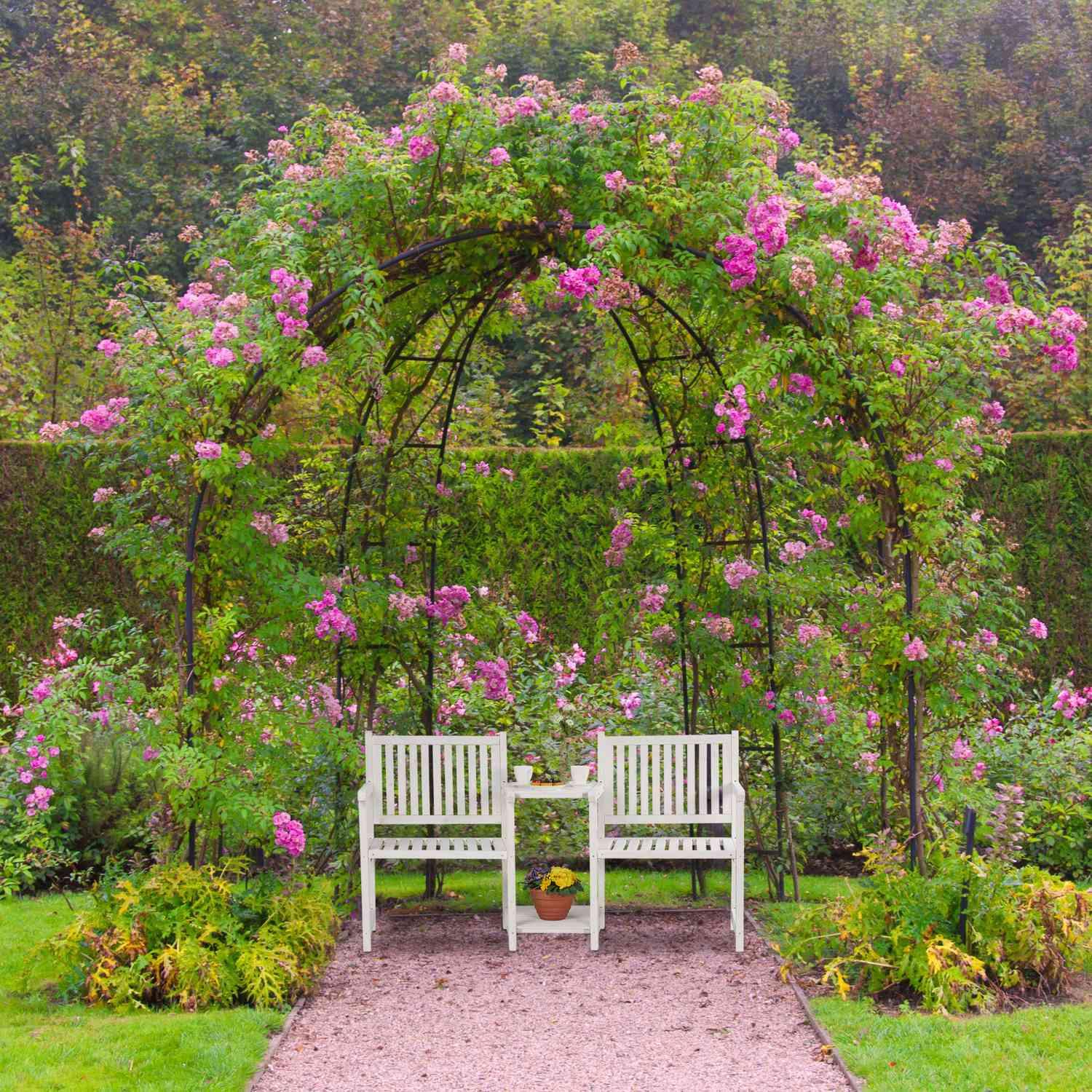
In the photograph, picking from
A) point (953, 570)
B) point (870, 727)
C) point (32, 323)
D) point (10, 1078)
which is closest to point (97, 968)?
point (10, 1078)

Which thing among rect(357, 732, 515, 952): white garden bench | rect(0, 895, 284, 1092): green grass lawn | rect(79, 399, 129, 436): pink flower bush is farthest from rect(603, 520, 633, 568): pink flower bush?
rect(0, 895, 284, 1092): green grass lawn

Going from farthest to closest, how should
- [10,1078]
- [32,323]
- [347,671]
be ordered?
1. [32,323]
2. [347,671]
3. [10,1078]

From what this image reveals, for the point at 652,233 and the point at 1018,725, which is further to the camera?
the point at 1018,725

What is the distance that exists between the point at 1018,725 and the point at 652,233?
125 inches

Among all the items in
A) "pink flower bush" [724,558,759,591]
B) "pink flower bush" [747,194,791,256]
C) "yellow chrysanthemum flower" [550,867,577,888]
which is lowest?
"yellow chrysanthemum flower" [550,867,577,888]

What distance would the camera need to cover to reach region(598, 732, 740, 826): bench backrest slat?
5.38 m

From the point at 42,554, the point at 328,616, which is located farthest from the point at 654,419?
the point at 42,554

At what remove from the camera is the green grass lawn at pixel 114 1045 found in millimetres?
3691

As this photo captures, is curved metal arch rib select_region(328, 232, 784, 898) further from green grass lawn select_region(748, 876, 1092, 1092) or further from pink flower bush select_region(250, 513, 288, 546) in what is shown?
green grass lawn select_region(748, 876, 1092, 1092)

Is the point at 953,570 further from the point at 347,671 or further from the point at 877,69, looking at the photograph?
the point at 877,69

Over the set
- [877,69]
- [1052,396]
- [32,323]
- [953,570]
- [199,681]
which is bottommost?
[199,681]

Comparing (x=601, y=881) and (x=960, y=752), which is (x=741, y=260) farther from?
(x=601, y=881)

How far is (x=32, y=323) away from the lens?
32.0 feet

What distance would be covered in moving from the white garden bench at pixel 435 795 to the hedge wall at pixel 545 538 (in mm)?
2401
